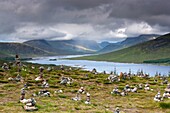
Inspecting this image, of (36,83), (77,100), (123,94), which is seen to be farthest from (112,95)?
(36,83)

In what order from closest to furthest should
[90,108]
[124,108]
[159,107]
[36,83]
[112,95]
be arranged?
[90,108] → [124,108] → [159,107] → [112,95] → [36,83]

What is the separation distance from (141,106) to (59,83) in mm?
37722

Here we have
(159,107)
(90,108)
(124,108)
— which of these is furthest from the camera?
(159,107)

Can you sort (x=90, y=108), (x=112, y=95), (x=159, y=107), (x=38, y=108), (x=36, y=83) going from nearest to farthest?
(x=38, y=108) → (x=90, y=108) → (x=159, y=107) → (x=112, y=95) → (x=36, y=83)

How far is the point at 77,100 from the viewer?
5394 cm

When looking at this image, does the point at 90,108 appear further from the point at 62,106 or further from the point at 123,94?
the point at 123,94

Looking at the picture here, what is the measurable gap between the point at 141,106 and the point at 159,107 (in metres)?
3.41

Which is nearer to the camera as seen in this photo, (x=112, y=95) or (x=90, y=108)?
(x=90, y=108)

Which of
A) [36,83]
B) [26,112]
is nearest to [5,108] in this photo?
[26,112]

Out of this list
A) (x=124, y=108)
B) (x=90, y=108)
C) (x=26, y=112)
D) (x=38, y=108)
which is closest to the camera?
(x=26, y=112)

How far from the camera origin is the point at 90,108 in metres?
45.4

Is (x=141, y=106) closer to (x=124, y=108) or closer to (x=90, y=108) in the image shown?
(x=124, y=108)

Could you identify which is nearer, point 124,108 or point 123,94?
point 124,108

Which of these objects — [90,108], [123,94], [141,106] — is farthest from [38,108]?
[123,94]
